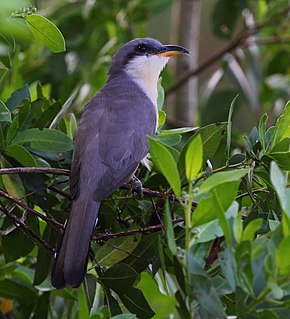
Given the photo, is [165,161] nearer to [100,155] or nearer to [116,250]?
[116,250]

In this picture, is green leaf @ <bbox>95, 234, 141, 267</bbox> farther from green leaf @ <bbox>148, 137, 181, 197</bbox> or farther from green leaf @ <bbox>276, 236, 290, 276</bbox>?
green leaf @ <bbox>276, 236, 290, 276</bbox>

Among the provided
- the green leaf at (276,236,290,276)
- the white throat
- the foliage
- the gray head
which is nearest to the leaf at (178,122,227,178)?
the foliage

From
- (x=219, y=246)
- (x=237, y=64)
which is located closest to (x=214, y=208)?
(x=219, y=246)

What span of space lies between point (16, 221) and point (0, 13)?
128cm

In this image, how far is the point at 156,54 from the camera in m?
4.18

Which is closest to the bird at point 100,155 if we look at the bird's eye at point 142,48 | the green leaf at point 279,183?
the bird's eye at point 142,48

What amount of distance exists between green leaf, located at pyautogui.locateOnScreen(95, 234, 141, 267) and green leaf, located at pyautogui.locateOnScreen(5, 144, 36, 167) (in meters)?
0.38

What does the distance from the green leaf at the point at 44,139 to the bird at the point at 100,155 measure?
0.12 metres

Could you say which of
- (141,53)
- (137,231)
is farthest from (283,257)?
(141,53)

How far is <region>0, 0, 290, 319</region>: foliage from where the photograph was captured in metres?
1.80

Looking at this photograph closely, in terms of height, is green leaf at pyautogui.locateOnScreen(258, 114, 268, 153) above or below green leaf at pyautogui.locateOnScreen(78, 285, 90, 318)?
above

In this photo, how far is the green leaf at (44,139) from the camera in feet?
8.59

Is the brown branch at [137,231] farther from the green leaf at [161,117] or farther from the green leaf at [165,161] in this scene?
the green leaf at [161,117]

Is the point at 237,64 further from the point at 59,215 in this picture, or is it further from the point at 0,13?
the point at 0,13
